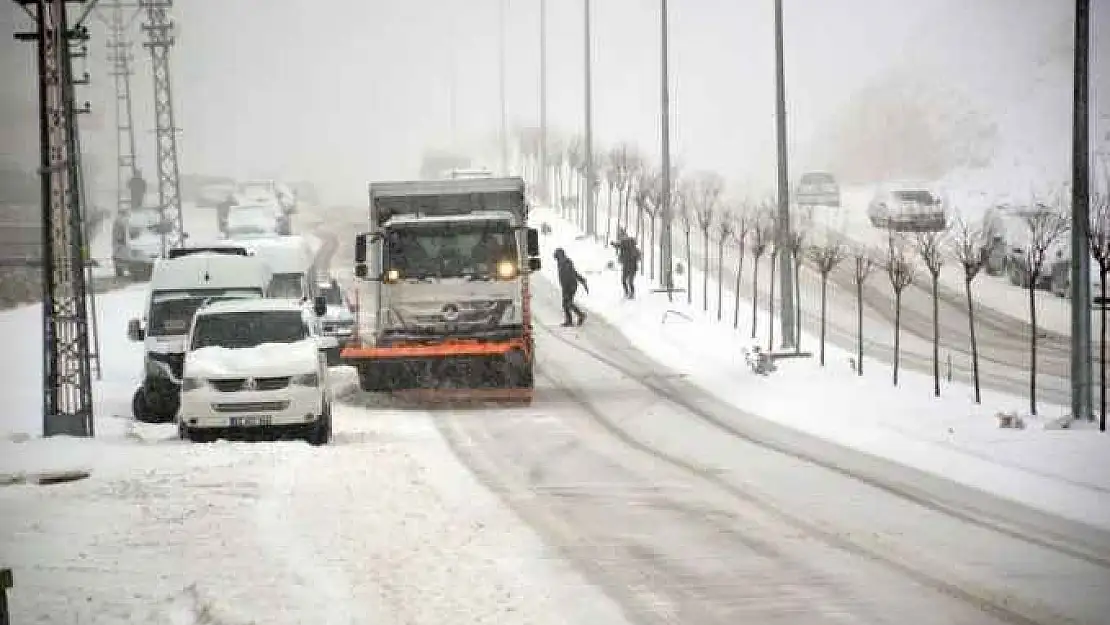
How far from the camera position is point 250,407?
759 inches

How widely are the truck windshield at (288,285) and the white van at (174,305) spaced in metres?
4.13

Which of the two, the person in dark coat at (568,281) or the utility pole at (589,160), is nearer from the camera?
the person in dark coat at (568,281)

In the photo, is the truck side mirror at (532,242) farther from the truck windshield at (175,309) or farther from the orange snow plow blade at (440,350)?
the truck windshield at (175,309)

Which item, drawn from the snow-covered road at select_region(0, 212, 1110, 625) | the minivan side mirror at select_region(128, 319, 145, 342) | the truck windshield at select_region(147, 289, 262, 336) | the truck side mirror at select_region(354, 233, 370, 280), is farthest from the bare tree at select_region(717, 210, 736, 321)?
the minivan side mirror at select_region(128, 319, 145, 342)

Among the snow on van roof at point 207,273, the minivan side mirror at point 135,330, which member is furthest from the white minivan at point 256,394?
the snow on van roof at point 207,273

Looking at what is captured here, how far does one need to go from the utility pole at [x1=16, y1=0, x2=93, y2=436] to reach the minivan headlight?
2769 mm

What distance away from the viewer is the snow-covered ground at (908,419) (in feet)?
50.8

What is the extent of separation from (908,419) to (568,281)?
17.2 meters

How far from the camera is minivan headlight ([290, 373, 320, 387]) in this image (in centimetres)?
1933

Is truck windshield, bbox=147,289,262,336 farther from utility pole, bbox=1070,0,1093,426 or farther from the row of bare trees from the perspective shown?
utility pole, bbox=1070,0,1093,426

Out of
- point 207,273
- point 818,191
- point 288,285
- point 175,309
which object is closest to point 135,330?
point 175,309

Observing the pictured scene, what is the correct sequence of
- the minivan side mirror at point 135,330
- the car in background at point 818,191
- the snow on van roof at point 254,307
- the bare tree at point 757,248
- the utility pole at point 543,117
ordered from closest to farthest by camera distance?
the snow on van roof at point 254,307 → the minivan side mirror at point 135,330 → the bare tree at point 757,248 → the car in background at point 818,191 → the utility pole at point 543,117

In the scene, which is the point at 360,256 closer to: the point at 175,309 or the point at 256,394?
the point at 175,309

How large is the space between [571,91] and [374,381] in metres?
112
